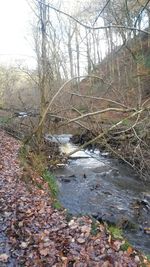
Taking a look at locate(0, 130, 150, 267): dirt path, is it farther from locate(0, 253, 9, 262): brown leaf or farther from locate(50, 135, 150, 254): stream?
locate(50, 135, 150, 254): stream

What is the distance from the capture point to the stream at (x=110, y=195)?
8.53m

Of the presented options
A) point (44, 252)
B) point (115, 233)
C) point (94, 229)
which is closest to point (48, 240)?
point (44, 252)

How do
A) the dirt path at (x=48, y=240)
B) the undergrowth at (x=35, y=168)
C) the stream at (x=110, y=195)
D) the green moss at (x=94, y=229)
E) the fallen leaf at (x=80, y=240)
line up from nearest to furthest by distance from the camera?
the dirt path at (x=48, y=240)
the fallen leaf at (x=80, y=240)
the green moss at (x=94, y=229)
the stream at (x=110, y=195)
the undergrowth at (x=35, y=168)

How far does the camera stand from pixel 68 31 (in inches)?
1526

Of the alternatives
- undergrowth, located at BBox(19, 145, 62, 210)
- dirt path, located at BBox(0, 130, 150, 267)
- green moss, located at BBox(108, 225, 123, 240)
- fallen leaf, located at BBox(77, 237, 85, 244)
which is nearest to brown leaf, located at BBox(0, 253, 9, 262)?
dirt path, located at BBox(0, 130, 150, 267)

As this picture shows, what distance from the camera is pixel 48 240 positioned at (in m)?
5.43

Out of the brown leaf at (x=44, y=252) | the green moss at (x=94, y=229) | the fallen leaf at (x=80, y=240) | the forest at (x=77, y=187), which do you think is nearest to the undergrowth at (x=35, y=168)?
the forest at (x=77, y=187)

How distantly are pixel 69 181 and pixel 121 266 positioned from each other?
25.3 ft

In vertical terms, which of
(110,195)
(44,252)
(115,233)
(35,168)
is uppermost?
(44,252)

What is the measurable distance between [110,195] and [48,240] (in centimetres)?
572

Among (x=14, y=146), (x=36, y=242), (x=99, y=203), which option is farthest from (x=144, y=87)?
(x=36, y=242)

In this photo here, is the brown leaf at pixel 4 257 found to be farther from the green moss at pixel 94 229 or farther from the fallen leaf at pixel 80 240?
the green moss at pixel 94 229

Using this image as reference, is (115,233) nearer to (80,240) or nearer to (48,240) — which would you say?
(80,240)

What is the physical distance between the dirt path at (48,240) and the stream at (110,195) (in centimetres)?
200
